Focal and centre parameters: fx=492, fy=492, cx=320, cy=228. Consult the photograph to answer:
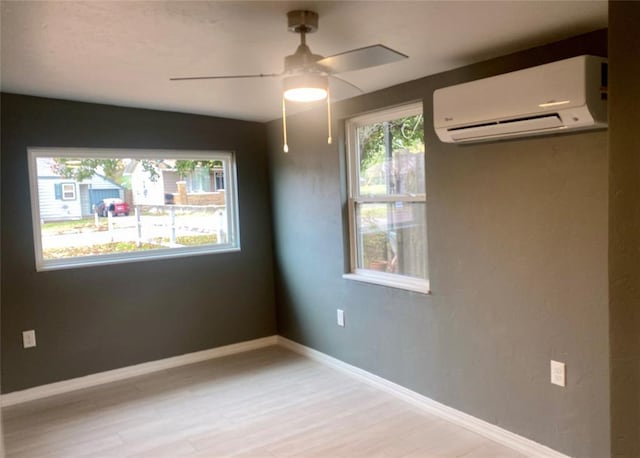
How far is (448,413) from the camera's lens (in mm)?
3059

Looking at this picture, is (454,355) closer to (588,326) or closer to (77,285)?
(588,326)

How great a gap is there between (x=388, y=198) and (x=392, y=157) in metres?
0.29

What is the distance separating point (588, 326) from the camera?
2.34 metres

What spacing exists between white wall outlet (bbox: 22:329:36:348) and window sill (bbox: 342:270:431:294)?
2303 mm

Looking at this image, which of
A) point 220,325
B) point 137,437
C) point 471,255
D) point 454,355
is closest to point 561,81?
point 471,255

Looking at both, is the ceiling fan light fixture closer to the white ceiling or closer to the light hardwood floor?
the white ceiling

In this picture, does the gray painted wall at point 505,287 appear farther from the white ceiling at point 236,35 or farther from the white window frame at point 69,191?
the white window frame at point 69,191

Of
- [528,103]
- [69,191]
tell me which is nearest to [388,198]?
[528,103]

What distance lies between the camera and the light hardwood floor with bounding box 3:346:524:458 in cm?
277

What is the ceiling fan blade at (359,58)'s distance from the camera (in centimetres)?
188

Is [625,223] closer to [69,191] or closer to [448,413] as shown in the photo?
[448,413]

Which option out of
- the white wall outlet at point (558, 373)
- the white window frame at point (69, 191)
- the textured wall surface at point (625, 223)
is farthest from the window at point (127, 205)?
the textured wall surface at point (625, 223)

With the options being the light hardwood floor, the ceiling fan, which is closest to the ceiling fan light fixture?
the ceiling fan

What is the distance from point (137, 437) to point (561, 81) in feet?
9.72
